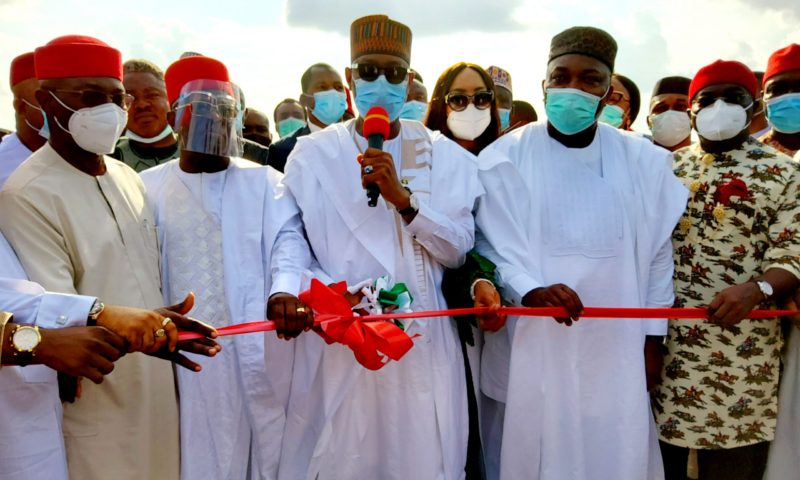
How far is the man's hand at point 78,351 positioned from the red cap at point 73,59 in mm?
1197

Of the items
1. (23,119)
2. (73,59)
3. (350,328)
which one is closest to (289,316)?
(350,328)

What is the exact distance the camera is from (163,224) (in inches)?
131

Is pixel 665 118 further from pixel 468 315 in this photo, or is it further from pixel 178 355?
pixel 178 355

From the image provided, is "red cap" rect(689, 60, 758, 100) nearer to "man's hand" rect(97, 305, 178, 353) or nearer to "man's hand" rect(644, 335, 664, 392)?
"man's hand" rect(644, 335, 664, 392)

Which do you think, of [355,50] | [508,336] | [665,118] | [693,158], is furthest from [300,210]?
[665,118]

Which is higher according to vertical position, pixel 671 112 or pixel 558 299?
pixel 671 112

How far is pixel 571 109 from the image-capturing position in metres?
3.33

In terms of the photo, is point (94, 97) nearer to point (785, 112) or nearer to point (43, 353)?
point (43, 353)

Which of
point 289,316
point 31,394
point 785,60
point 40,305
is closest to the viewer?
point 40,305

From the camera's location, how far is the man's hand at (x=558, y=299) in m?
2.96

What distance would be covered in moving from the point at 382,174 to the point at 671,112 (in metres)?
4.03

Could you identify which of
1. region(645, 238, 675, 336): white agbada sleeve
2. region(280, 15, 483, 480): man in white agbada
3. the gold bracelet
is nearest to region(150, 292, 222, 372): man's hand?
the gold bracelet

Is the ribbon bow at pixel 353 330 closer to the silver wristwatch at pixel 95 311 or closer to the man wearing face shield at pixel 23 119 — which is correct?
the silver wristwatch at pixel 95 311

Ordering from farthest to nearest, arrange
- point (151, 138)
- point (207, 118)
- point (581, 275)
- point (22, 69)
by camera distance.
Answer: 1. point (151, 138)
2. point (22, 69)
3. point (207, 118)
4. point (581, 275)
